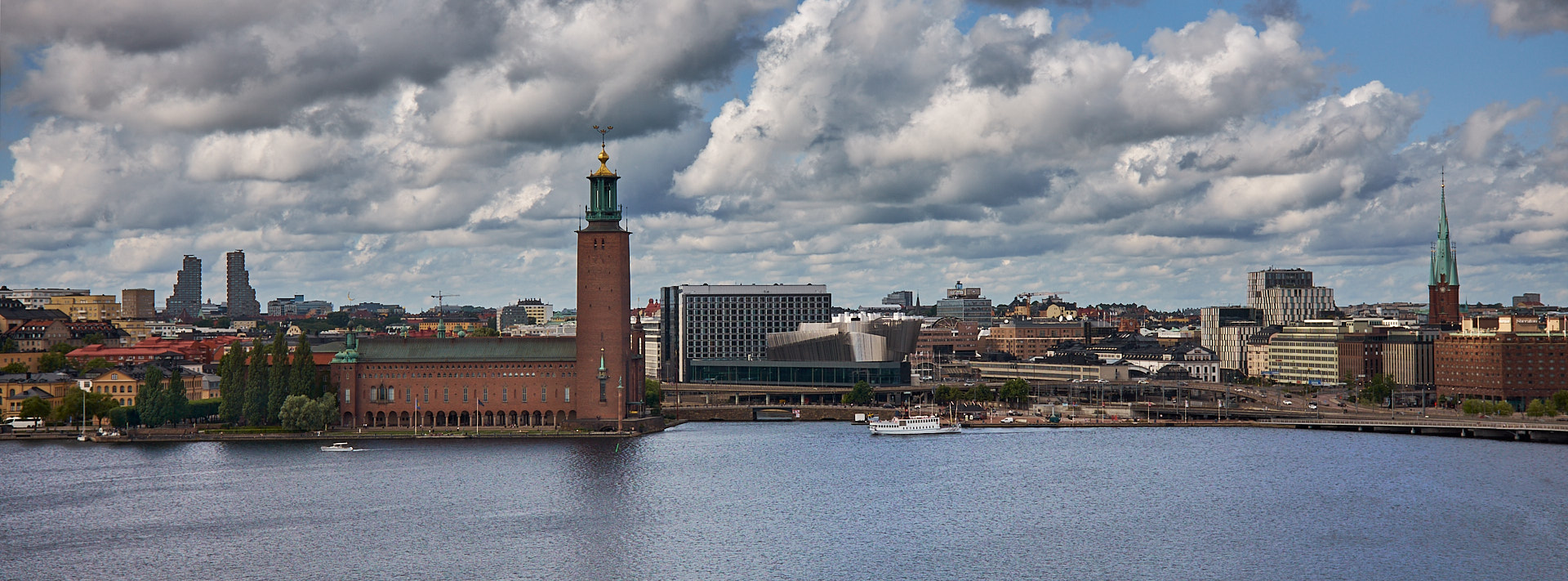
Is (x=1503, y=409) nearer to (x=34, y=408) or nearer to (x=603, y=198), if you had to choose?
(x=603, y=198)

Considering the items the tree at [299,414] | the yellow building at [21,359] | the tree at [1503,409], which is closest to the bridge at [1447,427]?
the tree at [1503,409]

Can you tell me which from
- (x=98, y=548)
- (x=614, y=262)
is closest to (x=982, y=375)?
(x=614, y=262)

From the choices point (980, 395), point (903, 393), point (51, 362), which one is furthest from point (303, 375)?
point (980, 395)

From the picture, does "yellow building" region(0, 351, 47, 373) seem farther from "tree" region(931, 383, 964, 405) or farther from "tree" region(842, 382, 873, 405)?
"tree" region(931, 383, 964, 405)

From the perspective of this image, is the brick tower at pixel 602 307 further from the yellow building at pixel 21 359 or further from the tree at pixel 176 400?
the yellow building at pixel 21 359

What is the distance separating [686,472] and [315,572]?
2949 centimetres

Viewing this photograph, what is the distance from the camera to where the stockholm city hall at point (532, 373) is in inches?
4067

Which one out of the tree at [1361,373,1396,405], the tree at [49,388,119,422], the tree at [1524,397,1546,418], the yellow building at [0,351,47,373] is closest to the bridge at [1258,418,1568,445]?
the tree at [1524,397,1546,418]

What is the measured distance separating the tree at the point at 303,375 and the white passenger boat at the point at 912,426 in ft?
125

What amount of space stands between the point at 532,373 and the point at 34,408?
33813 mm

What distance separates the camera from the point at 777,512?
221 ft

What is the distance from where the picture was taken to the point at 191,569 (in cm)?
5347

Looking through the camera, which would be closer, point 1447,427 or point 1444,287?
point 1447,427

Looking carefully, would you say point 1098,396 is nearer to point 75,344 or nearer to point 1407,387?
point 1407,387
